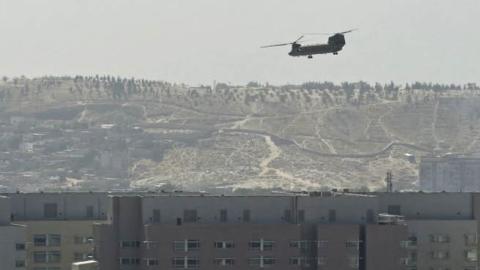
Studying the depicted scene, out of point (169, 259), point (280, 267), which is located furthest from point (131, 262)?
point (280, 267)

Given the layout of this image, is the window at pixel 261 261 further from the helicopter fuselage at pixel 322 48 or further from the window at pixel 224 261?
the helicopter fuselage at pixel 322 48

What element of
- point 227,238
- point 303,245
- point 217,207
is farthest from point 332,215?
point 227,238

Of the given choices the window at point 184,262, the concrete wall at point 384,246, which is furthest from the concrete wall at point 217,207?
the concrete wall at point 384,246

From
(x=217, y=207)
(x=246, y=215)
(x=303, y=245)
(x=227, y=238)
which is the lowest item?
(x=303, y=245)

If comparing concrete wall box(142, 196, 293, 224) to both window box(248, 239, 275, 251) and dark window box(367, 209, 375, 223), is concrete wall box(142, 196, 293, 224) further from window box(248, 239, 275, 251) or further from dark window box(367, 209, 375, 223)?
dark window box(367, 209, 375, 223)

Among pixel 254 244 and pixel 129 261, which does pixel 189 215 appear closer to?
pixel 129 261

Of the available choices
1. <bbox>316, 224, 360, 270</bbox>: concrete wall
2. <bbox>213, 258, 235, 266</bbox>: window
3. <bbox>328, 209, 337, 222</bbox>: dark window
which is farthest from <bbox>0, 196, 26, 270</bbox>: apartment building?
<bbox>328, 209, 337, 222</bbox>: dark window
